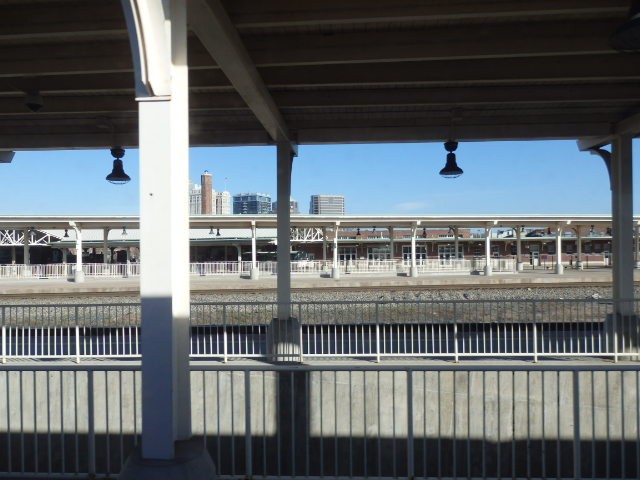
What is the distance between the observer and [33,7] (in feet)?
17.7

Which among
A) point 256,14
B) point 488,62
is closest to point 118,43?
point 256,14

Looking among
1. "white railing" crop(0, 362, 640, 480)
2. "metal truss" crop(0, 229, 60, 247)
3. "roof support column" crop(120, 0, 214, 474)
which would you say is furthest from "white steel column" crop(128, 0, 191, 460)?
"metal truss" crop(0, 229, 60, 247)

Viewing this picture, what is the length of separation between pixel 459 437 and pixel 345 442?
5.57 feet

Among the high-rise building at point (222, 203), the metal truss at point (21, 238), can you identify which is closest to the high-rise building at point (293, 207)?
the metal truss at point (21, 238)

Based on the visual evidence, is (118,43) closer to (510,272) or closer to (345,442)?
(345,442)

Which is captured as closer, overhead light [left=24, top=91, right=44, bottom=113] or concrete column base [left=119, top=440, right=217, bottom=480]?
concrete column base [left=119, top=440, right=217, bottom=480]

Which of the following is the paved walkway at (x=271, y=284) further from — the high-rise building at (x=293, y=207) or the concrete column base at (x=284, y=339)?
the concrete column base at (x=284, y=339)

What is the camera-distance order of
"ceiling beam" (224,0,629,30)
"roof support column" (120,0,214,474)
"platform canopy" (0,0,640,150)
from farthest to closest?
"platform canopy" (0,0,640,150)
"ceiling beam" (224,0,629,30)
"roof support column" (120,0,214,474)

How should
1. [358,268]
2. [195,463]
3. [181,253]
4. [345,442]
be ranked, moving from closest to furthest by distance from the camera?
[195,463]
[181,253]
[345,442]
[358,268]

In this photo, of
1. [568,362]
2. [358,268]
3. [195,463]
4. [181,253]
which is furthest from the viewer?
Result: [358,268]

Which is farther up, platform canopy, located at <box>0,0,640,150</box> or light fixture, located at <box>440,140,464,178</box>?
platform canopy, located at <box>0,0,640,150</box>

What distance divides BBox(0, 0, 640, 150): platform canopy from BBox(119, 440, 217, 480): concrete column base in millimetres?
3755

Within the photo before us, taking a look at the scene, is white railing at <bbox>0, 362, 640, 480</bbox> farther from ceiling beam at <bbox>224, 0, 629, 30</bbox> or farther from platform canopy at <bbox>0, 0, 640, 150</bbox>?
ceiling beam at <bbox>224, 0, 629, 30</bbox>

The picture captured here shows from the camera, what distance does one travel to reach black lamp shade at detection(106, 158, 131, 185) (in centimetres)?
876
